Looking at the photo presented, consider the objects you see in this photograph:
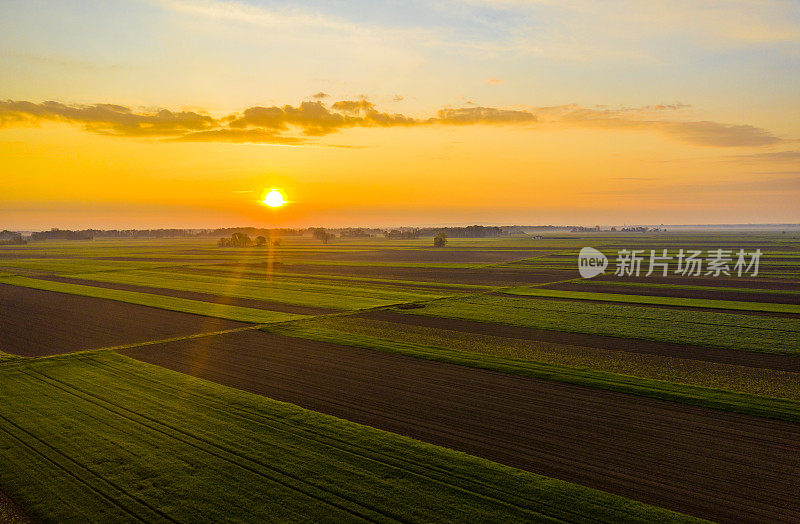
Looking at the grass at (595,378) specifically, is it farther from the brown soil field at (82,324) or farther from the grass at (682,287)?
the grass at (682,287)

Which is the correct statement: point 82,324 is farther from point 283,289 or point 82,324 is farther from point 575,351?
point 575,351

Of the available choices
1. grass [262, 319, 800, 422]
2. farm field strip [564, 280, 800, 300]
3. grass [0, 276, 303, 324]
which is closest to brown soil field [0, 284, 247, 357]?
grass [0, 276, 303, 324]

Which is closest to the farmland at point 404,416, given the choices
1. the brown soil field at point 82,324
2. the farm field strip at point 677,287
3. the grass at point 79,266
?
the brown soil field at point 82,324

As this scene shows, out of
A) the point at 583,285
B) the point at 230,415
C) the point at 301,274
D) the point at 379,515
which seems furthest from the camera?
the point at 301,274

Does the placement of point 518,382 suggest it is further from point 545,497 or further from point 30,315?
point 30,315

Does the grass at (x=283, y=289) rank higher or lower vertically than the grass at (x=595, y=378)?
higher

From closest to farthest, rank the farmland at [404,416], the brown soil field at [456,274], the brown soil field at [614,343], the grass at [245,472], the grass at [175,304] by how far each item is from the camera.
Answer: the grass at [245,472] → the farmland at [404,416] → the brown soil field at [614,343] → the grass at [175,304] → the brown soil field at [456,274]

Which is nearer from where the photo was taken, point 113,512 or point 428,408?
point 113,512

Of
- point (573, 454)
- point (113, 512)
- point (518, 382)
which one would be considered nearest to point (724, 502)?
point (573, 454)
